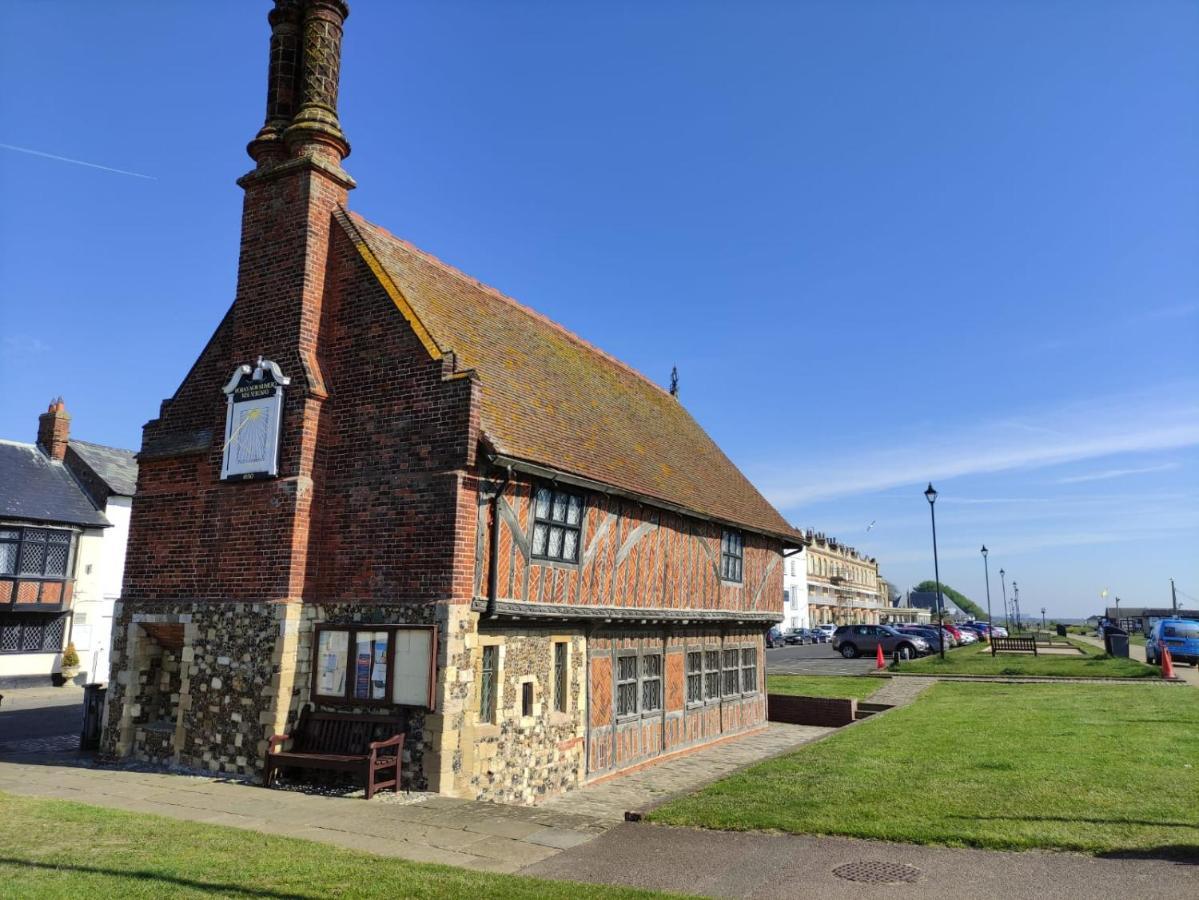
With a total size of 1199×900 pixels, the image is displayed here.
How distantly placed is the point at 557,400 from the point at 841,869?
10322 mm

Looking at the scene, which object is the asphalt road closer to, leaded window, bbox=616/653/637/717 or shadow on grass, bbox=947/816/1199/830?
leaded window, bbox=616/653/637/717

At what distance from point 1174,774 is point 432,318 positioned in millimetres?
12044

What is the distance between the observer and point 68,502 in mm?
30219

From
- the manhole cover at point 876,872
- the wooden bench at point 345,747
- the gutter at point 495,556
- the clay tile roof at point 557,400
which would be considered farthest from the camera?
the clay tile roof at point 557,400

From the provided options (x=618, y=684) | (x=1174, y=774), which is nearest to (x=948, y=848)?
(x=1174, y=774)

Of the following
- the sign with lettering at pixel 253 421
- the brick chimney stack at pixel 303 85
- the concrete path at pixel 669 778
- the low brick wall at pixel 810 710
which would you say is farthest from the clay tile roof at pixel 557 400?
the concrete path at pixel 669 778

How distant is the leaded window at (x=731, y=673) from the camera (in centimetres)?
2077

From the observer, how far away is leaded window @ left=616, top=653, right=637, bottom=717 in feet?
52.5

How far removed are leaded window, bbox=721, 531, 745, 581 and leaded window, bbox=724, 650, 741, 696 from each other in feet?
6.31

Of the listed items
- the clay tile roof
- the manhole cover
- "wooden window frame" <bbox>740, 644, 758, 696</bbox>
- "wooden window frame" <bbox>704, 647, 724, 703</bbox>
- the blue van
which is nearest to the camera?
the manhole cover

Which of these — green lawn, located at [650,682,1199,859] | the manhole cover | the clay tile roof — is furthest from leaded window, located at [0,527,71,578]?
the manhole cover

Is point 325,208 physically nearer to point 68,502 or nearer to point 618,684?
point 618,684

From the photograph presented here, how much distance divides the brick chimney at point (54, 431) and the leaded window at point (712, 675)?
2602 centimetres

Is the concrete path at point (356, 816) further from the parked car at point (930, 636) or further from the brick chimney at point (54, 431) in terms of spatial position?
the parked car at point (930, 636)
